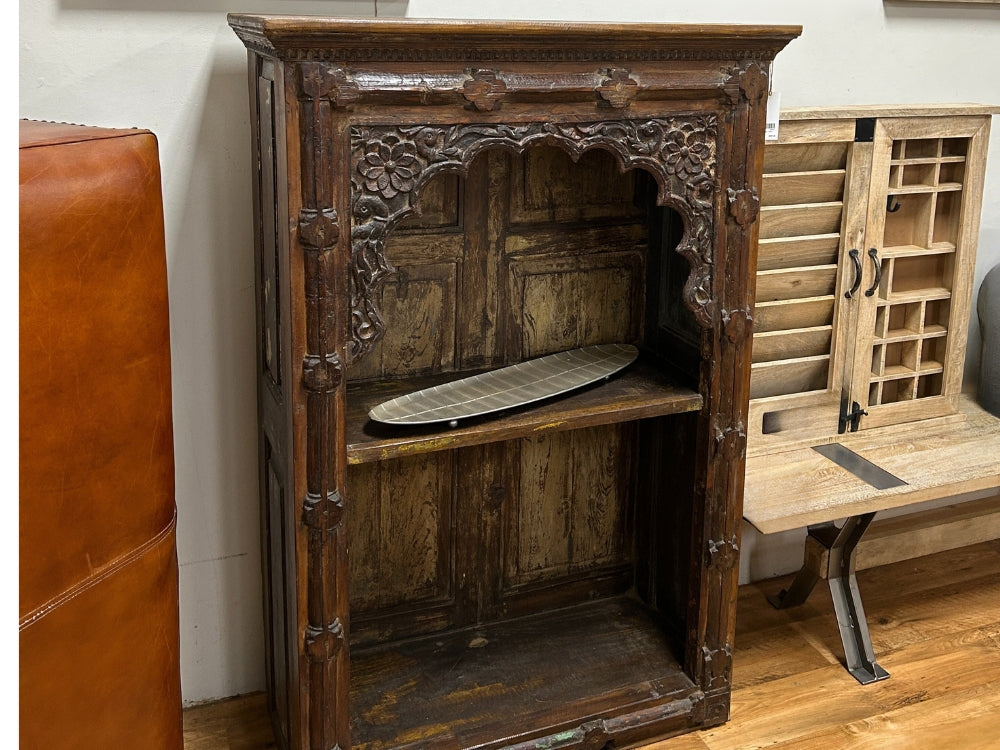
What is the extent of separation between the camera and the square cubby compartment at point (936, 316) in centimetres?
300

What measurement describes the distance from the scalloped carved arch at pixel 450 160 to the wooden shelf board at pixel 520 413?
209 mm

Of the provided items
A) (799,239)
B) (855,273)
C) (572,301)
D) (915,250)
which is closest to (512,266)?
(572,301)

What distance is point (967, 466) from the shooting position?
278 centimetres

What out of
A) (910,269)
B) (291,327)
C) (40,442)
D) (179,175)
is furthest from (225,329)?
(910,269)

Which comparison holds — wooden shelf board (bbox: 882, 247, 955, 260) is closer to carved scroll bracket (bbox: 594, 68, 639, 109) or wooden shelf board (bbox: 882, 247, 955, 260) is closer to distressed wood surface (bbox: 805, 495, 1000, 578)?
distressed wood surface (bbox: 805, 495, 1000, 578)

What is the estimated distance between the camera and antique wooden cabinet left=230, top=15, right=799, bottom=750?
6.28 ft

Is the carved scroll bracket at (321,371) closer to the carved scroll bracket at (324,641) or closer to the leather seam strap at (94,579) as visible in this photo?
the leather seam strap at (94,579)

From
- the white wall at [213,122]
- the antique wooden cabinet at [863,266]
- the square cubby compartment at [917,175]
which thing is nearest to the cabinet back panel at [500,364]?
the white wall at [213,122]

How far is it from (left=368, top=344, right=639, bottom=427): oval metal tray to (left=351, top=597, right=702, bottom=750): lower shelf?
717 mm

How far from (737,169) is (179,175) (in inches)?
47.4

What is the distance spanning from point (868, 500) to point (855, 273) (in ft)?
2.06

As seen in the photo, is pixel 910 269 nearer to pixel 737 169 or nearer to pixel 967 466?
pixel 967 466

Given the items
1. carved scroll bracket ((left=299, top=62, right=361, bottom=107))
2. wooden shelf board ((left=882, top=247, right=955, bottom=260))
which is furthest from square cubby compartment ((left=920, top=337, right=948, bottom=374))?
carved scroll bracket ((left=299, top=62, right=361, bottom=107))

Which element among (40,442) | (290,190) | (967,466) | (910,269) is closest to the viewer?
(40,442)
